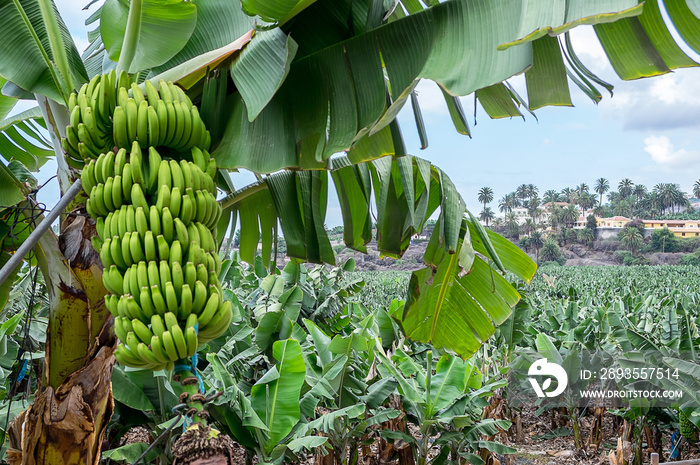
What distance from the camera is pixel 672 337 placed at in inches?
203

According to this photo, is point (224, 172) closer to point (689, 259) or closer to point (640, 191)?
point (689, 259)

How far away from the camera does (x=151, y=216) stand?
1309 mm

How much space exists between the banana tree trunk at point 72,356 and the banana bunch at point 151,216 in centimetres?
32

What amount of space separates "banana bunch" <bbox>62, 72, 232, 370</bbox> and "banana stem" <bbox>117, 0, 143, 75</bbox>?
25cm

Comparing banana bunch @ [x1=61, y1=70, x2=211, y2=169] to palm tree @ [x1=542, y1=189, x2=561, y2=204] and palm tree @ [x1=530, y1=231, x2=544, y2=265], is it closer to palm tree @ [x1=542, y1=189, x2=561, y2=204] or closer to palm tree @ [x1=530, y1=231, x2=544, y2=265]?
palm tree @ [x1=530, y1=231, x2=544, y2=265]

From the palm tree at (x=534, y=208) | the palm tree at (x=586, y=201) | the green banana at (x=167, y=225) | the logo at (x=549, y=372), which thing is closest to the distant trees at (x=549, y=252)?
the palm tree at (x=534, y=208)

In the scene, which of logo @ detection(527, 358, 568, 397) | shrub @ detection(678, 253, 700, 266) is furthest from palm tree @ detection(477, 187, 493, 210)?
logo @ detection(527, 358, 568, 397)

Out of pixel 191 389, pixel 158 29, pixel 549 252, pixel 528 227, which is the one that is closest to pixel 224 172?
pixel 158 29

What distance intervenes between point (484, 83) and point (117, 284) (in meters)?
1.24

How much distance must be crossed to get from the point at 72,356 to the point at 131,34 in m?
1.25

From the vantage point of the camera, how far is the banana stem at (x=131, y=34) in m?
1.76

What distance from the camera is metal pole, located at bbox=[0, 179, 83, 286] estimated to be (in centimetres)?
156

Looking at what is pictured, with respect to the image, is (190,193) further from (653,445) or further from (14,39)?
(653,445)

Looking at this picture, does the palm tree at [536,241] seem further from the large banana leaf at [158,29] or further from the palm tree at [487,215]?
the large banana leaf at [158,29]
